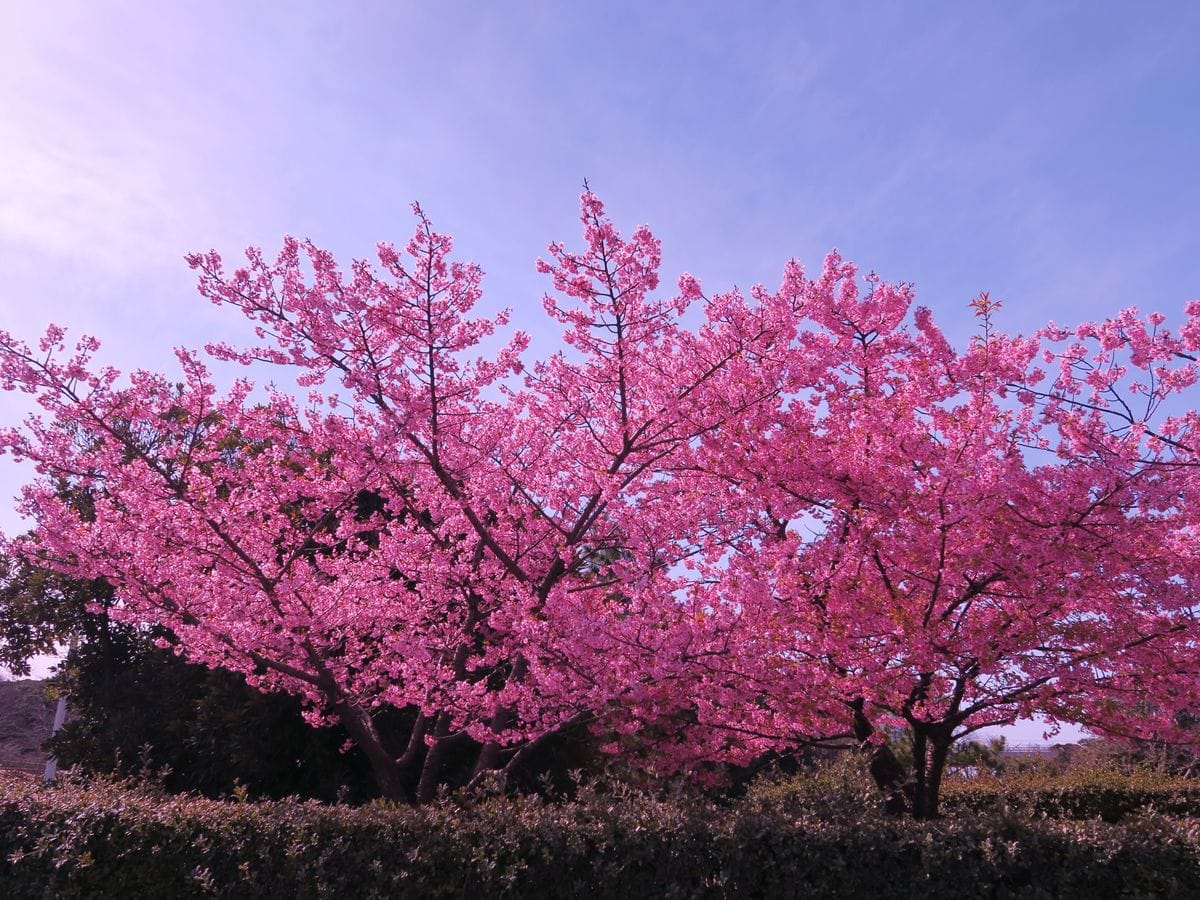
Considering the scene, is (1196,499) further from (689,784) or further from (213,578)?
(213,578)

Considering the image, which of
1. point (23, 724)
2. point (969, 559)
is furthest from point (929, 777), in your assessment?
point (23, 724)

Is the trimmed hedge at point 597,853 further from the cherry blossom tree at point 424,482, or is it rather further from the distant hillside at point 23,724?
the distant hillside at point 23,724

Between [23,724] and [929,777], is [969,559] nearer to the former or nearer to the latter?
[929,777]

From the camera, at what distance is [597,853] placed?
568cm

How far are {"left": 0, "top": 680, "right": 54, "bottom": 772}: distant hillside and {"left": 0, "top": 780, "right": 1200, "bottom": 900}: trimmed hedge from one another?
77.8 feet

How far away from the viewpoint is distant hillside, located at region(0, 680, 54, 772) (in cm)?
2622

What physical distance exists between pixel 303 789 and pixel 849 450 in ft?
28.4

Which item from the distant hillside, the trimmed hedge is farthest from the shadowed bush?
the distant hillside

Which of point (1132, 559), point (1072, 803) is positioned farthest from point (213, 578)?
point (1072, 803)

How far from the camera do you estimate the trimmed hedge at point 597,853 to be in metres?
5.20

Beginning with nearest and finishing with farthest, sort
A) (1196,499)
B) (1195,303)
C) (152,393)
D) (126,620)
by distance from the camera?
(1196,499), (1195,303), (152,393), (126,620)

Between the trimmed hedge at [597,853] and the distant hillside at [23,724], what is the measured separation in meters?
23.7

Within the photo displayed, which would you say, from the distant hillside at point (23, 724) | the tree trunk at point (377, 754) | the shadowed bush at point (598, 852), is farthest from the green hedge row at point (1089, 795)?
the distant hillside at point (23, 724)

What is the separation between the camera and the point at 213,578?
7840 mm
